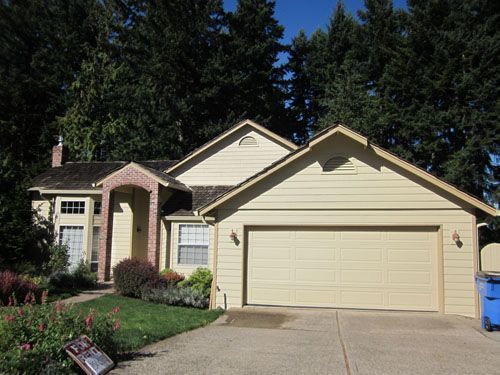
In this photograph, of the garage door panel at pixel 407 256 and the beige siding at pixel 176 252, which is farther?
the beige siding at pixel 176 252

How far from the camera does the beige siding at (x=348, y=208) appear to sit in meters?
11.3

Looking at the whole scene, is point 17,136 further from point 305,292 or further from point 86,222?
point 305,292

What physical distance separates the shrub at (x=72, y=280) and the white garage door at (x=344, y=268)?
6.23 meters

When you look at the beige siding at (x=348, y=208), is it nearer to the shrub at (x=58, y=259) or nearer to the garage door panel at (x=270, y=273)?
the garage door panel at (x=270, y=273)

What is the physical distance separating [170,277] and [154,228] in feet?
7.37

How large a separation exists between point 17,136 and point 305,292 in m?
31.5

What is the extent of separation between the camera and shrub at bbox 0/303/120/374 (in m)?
5.54

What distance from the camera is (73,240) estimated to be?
18.8m

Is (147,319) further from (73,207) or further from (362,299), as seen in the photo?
(73,207)

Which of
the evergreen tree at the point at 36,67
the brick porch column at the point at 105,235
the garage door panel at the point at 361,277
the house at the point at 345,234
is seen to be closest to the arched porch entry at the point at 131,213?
the brick porch column at the point at 105,235

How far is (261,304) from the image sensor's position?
485 inches

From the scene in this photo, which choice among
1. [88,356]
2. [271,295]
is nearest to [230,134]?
[271,295]

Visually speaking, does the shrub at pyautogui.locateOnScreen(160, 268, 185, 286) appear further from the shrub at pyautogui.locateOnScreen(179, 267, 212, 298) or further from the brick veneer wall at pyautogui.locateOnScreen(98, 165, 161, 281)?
the brick veneer wall at pyautogui.locateOnScreen(98, 165, 161, 281)

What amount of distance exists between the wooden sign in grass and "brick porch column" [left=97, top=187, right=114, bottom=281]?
10554 mm
